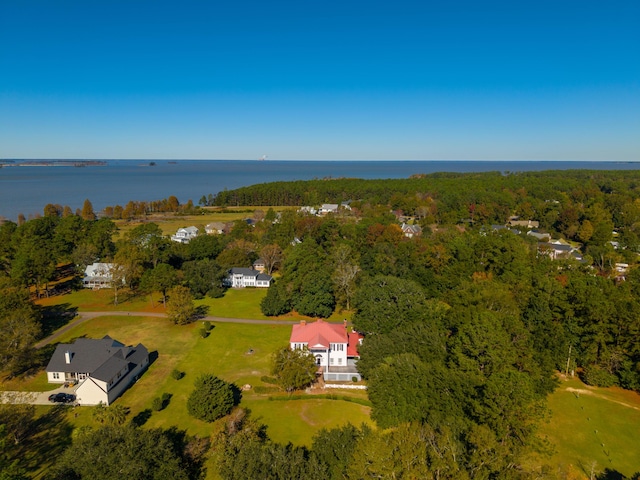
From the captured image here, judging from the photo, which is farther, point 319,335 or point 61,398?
point 319,335

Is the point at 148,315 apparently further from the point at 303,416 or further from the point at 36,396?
the point at 303,416

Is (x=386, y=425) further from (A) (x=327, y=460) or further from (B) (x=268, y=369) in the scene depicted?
(B) (x=268, y=369)

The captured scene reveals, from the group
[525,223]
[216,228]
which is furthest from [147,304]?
[525,223]

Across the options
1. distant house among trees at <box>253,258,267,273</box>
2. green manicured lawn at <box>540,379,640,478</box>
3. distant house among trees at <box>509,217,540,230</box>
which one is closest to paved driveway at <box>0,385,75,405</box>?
green manicured lawn at <box>540,379,640,478</box>

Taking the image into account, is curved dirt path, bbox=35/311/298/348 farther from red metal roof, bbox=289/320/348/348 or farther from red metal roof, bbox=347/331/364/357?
red metal roof, bbox=347/331/364/357

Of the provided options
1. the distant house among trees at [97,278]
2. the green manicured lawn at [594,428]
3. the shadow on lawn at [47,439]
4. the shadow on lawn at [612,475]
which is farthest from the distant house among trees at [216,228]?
the shadow on lawn at [612,475]
